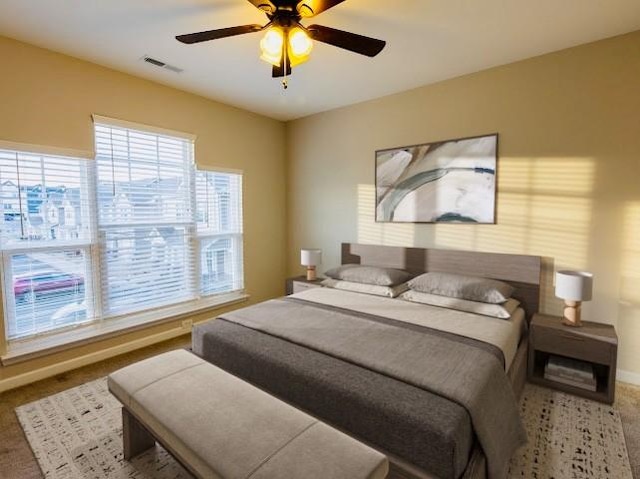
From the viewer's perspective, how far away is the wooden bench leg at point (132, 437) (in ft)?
5.92

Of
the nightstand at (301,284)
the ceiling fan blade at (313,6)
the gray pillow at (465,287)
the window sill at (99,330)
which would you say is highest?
the ceiling fan blade at (313,6)

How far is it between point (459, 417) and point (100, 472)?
1872 mm

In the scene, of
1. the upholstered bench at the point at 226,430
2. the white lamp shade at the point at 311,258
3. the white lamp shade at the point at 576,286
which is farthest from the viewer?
the white lamp shade at the point at 311,258

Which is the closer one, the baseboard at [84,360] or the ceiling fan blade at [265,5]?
the ceiling fan blade at [265,5]

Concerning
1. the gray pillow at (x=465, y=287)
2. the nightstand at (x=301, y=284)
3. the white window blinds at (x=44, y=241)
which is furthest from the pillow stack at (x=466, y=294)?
the white window blinds at (x=44, y=241)

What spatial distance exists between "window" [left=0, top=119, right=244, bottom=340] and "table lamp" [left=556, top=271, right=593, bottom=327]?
3.47m

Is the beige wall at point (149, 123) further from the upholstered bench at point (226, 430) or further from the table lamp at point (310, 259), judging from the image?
the upholstered bench at point (226, 430)

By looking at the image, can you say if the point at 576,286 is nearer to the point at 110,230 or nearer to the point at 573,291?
the point at 573,291

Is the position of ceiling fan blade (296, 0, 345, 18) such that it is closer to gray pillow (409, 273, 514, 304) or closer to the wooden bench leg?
gray pillow (409, 273, 514, 304)

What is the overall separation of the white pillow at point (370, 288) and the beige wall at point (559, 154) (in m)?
0.64

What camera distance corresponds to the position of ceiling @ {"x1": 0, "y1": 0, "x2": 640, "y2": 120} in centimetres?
212

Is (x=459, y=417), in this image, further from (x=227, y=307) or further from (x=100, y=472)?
(x=227, y=307)

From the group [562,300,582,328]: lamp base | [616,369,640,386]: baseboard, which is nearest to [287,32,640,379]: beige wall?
[616,369,640,386]: baseboard

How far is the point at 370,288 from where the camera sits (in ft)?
10.8
